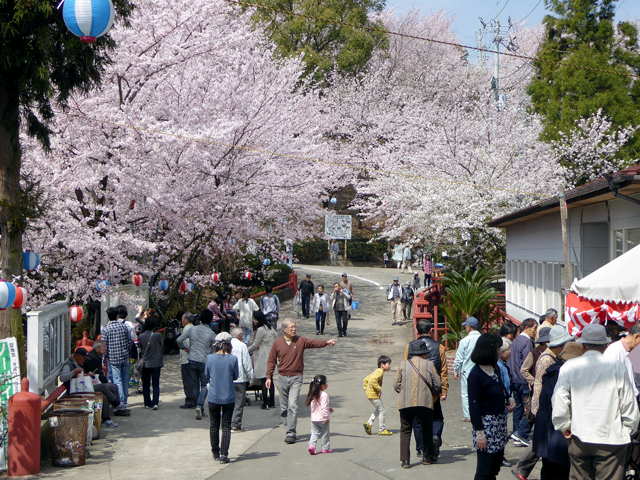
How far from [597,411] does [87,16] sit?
662 cm

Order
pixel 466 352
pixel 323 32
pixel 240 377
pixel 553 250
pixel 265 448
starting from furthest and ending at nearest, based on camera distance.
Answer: pixel 323 32
pixel 553 250
pixel 240 377
pixel 466 352
pixel 265 448

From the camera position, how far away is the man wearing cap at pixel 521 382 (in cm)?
866

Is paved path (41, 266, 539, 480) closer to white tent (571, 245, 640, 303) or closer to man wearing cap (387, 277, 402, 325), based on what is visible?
white tent (571, 245, 640, 303)

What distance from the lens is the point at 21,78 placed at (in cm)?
910

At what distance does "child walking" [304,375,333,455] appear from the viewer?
852 cm

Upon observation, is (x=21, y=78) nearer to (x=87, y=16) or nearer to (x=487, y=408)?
(x=87, y=16)

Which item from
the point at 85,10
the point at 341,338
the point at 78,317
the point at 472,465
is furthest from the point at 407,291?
the point at 85,10

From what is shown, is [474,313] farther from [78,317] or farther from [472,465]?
[78,317]

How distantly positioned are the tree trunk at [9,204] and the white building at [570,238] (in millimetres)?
8366

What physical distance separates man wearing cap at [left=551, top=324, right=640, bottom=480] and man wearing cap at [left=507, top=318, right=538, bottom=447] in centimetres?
332

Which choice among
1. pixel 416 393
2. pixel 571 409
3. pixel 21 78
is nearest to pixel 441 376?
pixel 416 393

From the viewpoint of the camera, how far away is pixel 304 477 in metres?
7.63

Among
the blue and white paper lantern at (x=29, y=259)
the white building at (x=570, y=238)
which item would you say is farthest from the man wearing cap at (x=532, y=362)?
the blue and white paper lantern at (x=29, y=259)

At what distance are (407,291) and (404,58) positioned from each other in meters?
28.6
